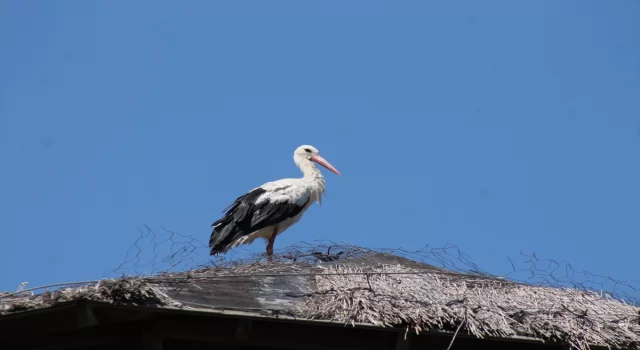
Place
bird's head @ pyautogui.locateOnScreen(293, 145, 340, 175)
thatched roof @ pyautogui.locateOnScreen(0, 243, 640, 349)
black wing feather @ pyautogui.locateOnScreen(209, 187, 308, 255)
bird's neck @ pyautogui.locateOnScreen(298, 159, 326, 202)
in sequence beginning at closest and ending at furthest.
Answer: thatched roof @ pyautogui.locateOnScreen(0, 243, 640, 349)
black wing feather @ pyautogui.locateOnScreen(209, 187, 308, 255)
bird's neck @ pyautogui.locateOnScreen(298, 159, 326, 202)
bird's head @ pyautogui.locateOnScreen(293, 145, 340, 175)

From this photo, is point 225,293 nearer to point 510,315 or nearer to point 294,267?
point 294,267

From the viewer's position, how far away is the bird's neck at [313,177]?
12.8 metres

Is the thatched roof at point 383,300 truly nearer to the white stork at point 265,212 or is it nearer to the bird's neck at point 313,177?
the white stork at point 265,212

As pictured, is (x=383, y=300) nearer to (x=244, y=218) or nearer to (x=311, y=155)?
(x=244, y=218)

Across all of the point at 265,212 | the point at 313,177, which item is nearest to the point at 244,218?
the point at 265,212

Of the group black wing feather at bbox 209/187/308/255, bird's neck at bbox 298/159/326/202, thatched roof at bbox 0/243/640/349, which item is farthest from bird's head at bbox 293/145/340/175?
thatched roof at bbox 0/243/640/349

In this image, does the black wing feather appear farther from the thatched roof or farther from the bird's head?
the thatched roof

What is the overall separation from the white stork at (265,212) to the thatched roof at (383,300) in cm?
415

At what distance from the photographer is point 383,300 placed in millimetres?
6309

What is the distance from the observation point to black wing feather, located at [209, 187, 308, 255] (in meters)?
11.6

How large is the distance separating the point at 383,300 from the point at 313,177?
6.79 meters

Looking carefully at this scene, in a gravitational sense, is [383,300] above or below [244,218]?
below

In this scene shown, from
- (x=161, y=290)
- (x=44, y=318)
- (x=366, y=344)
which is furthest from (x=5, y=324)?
(x=366, y=344)

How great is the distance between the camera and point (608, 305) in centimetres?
734
